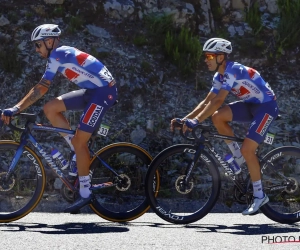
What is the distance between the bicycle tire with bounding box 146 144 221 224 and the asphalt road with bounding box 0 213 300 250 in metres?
0.15

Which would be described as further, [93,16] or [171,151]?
[93,16]

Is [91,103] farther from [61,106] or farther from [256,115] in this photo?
[256,115]

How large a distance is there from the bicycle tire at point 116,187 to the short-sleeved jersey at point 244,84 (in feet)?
3.98

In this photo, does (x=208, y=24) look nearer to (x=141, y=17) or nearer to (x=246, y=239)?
(x=141, y=17)

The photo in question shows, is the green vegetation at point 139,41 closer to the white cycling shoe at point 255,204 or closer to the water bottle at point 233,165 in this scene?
the water bottle at point 233,165

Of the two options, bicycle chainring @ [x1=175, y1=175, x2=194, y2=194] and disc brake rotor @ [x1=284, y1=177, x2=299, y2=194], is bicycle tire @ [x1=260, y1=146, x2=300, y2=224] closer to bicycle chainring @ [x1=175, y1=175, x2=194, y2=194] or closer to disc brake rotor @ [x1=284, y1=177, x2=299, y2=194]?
disc brake rotor @ [x1=284, y1=177, x2=299, y2=194]

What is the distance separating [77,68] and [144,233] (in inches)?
78.2

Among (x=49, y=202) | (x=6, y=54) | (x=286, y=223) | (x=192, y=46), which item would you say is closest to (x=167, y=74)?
(x=192, y=46)

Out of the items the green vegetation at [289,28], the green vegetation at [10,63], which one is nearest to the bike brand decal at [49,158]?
the green vegetation at [10,63]

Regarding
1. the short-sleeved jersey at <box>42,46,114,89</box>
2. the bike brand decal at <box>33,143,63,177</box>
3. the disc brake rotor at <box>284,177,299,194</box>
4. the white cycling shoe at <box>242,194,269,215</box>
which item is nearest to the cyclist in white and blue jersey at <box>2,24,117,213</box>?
the short-sleeved jersey at <box>42,46,114,89</box>

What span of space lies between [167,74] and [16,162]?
5057 mm

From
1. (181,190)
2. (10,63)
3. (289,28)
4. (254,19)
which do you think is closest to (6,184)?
(181,190)

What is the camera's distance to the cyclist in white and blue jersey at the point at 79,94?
809 cm

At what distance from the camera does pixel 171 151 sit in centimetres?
813
